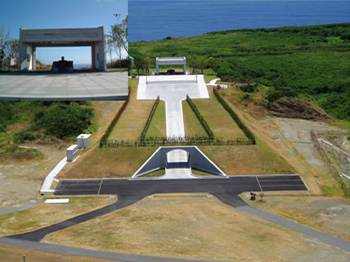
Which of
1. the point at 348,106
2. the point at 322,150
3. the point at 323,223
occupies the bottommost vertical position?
the point at 323,223

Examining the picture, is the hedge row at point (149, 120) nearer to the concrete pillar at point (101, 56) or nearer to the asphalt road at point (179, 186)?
the concrete pillar at point (101, 56)

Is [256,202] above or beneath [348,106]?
beneath

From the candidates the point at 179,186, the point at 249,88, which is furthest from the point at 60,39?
the point at 249,88

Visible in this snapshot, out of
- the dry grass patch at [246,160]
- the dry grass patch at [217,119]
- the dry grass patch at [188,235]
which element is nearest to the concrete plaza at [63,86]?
the dry grass patch at [217,119]

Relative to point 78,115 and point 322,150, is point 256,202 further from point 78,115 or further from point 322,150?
point 78,115

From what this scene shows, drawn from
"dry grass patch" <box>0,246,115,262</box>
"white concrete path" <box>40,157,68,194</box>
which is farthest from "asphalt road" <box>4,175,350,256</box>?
"dry grass patch" <box>0,246,115,262</box>

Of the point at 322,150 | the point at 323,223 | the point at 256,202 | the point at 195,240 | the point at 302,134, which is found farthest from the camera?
the point at 302,134

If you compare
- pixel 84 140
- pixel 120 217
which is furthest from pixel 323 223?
pixel 84 140
